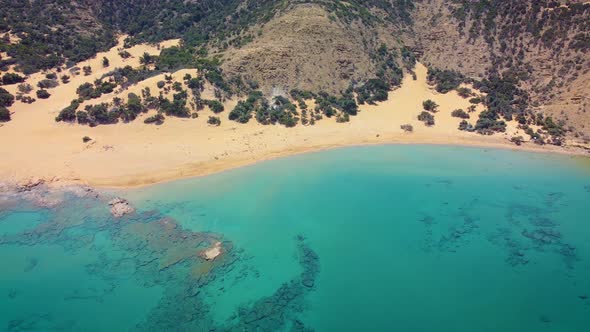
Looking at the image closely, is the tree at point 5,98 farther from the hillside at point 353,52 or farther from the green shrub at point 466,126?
the green shrub at point 466,126

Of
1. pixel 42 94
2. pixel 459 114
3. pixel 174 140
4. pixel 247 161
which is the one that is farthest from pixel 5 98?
pixel 459 114

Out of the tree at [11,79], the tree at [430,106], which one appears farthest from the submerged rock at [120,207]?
the tree at [430,106]

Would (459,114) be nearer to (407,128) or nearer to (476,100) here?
(476,100)

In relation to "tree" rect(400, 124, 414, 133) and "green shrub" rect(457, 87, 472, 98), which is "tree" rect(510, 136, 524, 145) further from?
"tree" rect(400, 124, 414, 133)

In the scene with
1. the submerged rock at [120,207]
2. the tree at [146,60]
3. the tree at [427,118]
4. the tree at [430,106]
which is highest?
the tree at [146,60]

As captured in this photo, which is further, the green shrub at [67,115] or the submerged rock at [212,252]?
the green shrub at [67,115]

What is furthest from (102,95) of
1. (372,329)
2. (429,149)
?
(372,329)

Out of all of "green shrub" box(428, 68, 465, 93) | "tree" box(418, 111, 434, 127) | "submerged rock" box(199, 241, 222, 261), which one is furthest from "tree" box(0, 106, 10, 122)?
"green shrub" box(428, 68, 465, 93)
